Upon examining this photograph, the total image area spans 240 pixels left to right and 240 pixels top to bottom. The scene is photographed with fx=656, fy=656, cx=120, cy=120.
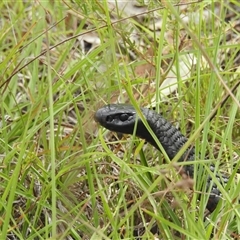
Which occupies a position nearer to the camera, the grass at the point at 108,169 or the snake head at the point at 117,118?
the grass at the point at 108,169

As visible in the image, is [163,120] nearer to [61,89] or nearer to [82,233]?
[82,233]

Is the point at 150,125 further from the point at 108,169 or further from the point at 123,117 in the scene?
the point at 108,169

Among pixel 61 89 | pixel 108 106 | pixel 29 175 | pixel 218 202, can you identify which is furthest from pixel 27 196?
pixel 61 89

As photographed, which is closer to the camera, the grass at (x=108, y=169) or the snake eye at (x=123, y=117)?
the grass at (x=108, y=169)

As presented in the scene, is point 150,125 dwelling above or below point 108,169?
above

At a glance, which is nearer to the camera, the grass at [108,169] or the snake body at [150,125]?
the grass at [108,169]

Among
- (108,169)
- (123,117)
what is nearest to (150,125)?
(123,117)

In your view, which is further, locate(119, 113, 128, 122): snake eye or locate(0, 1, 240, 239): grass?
locate(119, 113, 128, 122): snake eye

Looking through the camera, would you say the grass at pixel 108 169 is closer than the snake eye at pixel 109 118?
Yes

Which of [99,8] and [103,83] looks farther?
[103,83]

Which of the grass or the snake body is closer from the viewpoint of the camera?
the grass

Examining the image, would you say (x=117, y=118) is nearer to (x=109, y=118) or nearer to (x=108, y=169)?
(x=109, y=118)
